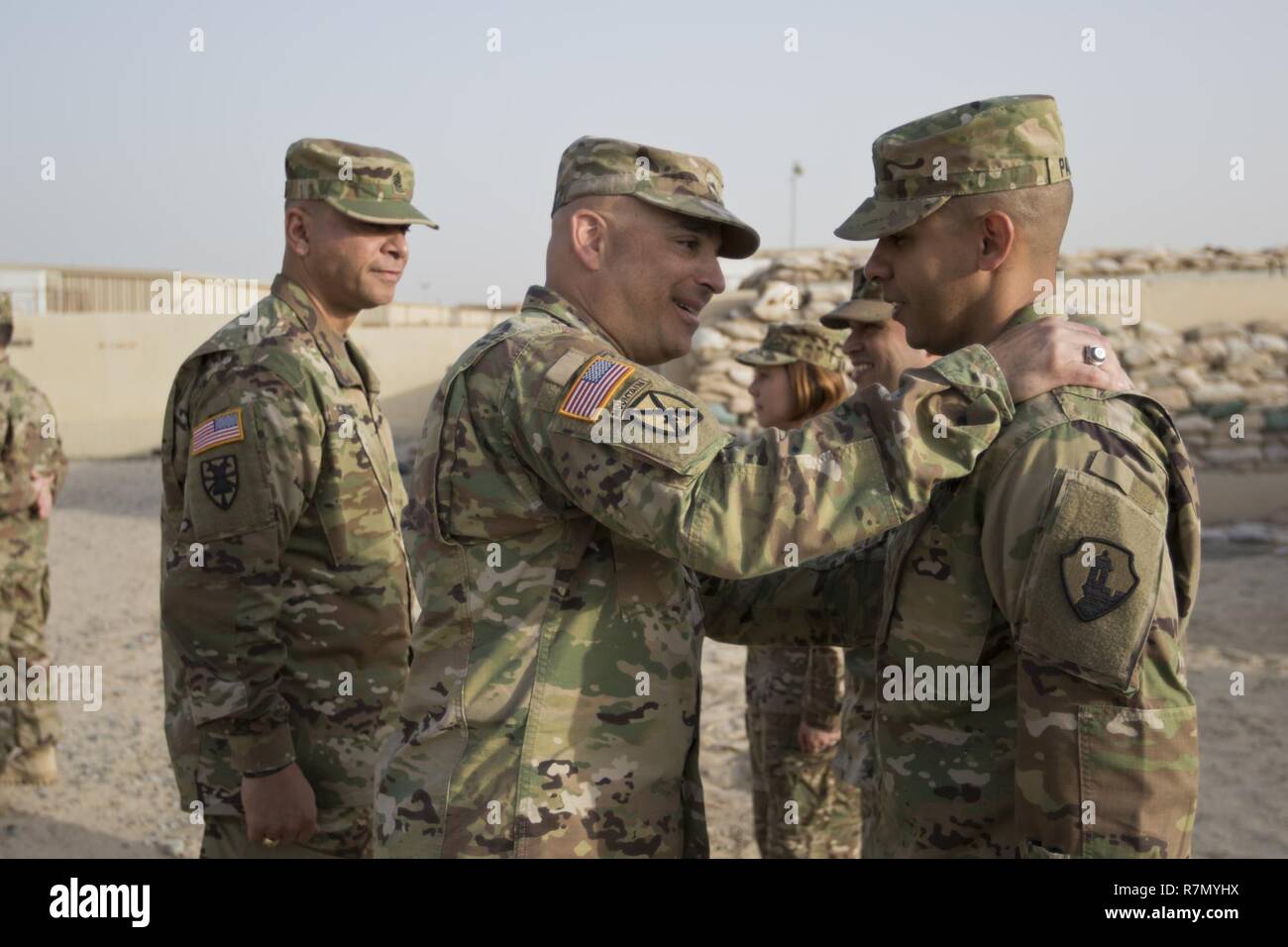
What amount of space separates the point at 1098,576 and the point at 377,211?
2.85 m

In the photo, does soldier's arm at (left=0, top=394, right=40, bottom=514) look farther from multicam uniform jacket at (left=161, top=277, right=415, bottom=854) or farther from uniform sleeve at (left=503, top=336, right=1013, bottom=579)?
uniform sleeve at (left=503, top=336, right=1013, bottom=579)

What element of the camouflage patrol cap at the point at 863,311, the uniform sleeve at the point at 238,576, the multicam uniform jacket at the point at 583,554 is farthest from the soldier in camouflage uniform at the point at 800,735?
the multicam uniform jacket at the point at 583,554

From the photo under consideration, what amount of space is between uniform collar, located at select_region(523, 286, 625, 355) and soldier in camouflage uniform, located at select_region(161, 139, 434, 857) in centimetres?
119

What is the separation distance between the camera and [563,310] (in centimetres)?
260

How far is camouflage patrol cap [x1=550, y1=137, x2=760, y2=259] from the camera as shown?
254 cm

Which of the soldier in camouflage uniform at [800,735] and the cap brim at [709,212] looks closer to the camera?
the cap brim at [709,212]

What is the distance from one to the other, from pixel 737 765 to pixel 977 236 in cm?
465

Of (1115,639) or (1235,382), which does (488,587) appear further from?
(1235,382)

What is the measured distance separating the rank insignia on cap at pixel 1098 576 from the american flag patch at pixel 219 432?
2397mm

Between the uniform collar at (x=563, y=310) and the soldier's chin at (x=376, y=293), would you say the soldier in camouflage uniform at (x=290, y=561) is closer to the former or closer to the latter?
the soldier's chin at (x=376, y=293)

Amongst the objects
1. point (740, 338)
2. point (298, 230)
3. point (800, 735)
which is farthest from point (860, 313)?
point (740, 338)

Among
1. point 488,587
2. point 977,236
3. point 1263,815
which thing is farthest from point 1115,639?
point 1263,815

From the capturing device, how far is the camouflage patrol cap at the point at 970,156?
7.82 ft

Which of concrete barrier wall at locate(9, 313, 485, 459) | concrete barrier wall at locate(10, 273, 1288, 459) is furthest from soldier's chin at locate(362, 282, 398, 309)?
concrete barrier wall at locate(9, 313, 485, 459)
